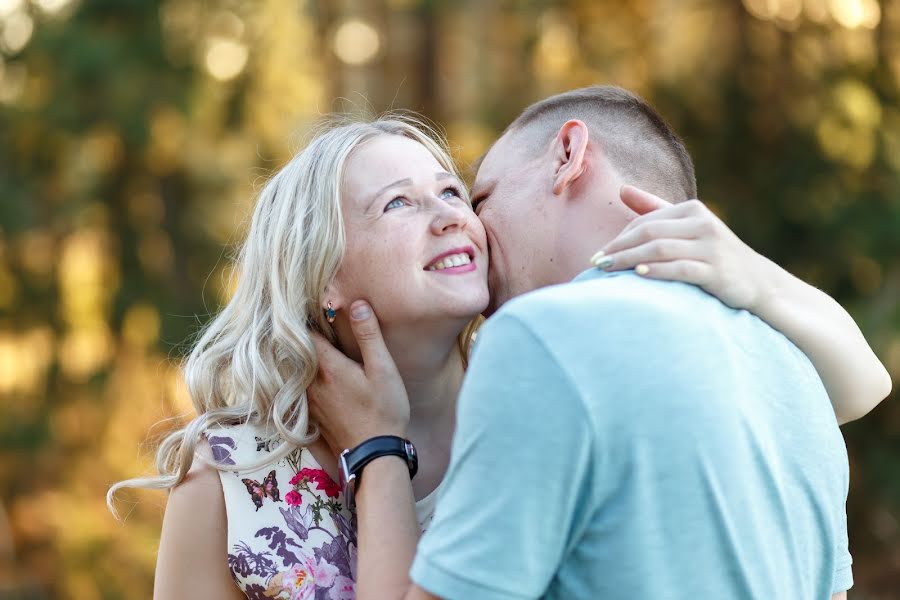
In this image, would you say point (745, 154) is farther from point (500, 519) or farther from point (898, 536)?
point (500, 519)

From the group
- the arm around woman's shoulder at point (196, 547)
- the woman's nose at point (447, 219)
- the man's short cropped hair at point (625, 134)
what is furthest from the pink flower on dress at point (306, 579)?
the man's short cropped hair at point (625, 134)

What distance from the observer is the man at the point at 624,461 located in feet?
4.76

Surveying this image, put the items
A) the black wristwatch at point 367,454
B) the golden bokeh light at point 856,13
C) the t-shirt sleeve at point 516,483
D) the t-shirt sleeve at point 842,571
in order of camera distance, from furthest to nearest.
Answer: the golden bokeh light at point 856,13 → the black wristwatch at point 367,454 → the t-shirt sleeve at point 842,571 → the t-shirt sleeve at point 516,483

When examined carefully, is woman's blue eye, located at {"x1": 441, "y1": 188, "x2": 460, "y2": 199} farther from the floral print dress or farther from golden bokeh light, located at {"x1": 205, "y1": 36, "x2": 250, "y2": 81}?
golden bokeh light, located at {"x1": 205, "y1": 36, "x2": 250, "y2": 81}

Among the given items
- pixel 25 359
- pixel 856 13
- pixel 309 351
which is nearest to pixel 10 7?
pixel 25 359

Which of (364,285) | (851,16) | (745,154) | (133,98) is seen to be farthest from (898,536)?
(133,98)

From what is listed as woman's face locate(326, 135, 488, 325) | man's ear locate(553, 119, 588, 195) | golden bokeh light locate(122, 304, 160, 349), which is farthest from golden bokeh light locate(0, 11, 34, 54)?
man's ear locate(553, 119, 588, 195)

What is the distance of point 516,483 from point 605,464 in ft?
0.42

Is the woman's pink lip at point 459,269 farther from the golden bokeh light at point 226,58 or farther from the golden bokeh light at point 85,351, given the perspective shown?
the golden bokeh light at point 226,58

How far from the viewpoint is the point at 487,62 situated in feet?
32.1

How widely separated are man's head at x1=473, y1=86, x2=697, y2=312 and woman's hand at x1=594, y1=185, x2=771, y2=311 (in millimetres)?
257

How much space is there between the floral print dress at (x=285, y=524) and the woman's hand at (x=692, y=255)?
0.80 meters

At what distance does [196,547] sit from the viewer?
2.16 metres

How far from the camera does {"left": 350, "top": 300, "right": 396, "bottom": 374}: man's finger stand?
2.28m
